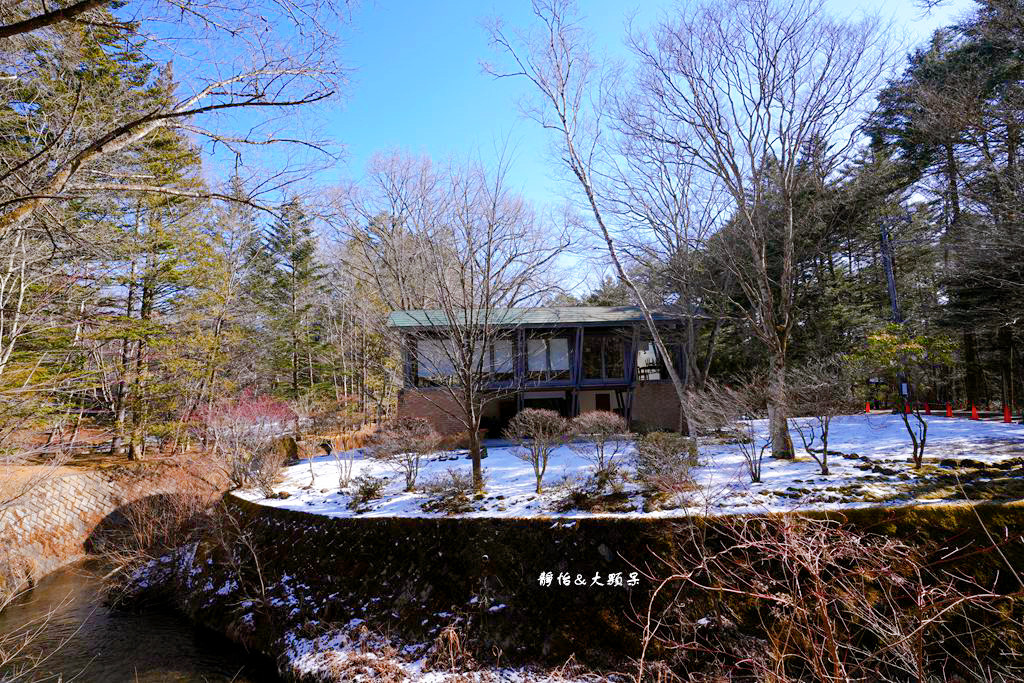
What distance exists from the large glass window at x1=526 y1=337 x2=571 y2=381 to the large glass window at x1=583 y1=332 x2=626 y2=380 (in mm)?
886

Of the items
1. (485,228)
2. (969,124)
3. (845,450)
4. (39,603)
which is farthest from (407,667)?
(969,124)

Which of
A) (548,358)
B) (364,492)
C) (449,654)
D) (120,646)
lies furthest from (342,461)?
(449,654)

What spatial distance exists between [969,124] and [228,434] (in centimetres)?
1829

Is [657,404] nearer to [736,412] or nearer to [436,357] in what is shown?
[736,412]

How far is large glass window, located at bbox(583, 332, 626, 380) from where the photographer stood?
60.1ft

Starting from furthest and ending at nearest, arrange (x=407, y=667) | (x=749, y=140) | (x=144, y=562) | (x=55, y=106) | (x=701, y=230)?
(x=701, y=230)
(x=144, y=562)
(x=749, y=140)
(x=407, y=667)
(x=55, y=106)

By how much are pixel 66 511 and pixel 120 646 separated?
685 cm

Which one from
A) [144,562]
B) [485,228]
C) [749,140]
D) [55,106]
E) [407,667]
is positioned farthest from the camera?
[144,562]

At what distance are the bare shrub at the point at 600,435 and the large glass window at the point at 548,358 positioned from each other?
5.06 m

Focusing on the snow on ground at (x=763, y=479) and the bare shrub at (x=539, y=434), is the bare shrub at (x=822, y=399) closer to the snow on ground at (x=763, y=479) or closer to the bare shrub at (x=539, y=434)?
the snow on ground at (x=763, y=479)

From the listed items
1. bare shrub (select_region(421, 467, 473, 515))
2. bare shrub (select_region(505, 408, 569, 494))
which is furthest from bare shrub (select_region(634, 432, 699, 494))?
bare shrub (select_region(421, 467, 473, 515))

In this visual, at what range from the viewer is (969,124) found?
9.87 m

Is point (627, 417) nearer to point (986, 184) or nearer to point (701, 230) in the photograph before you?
point (701, 230)

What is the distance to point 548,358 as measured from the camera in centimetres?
1769
